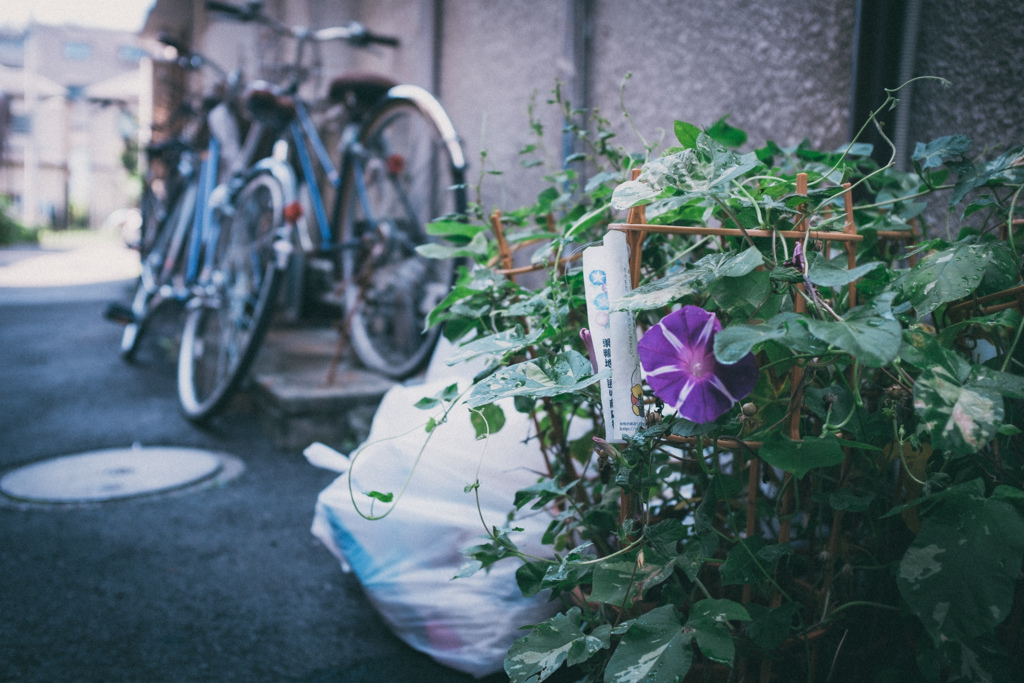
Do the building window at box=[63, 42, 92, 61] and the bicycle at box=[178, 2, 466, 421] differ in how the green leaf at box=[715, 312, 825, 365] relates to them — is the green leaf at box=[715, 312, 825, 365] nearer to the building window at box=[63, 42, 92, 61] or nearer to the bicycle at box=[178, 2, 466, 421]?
the bicycle at box=[178, 2, 466, 421]

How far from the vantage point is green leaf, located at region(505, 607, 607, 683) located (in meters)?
0.70

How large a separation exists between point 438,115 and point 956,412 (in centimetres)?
203

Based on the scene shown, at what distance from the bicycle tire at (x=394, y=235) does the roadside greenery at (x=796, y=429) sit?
154 centimetres

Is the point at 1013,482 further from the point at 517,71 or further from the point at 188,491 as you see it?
the point at 517,71

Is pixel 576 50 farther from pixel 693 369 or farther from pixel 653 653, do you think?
pixel 653 653

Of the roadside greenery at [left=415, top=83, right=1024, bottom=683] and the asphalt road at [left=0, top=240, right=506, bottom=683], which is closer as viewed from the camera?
the roadside greenery at [left=415, top=83, right=1024, bottom=683]

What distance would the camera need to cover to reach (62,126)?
26.3m

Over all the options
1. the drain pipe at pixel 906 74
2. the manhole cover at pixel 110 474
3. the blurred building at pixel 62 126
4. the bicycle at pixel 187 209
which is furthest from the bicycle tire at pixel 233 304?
the blurred building at pixel 62 126

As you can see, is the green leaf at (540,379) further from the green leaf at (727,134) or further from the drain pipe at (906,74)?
the drain pipe at (906,74)

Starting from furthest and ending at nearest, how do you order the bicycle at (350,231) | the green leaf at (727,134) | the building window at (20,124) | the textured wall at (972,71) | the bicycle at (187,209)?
the building window at (20,124)
the bicycle at (187,209)
the bicycle at (350,231)
the textured wall at (972,71)
the green leaf at (727,134)

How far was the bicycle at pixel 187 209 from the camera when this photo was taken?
321 cm

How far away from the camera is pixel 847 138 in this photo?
136cm

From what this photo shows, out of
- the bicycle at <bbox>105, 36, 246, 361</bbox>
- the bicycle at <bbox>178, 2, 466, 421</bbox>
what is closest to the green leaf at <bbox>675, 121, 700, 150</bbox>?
the bicycle at <bbox>178, 2, 466, 421</bbox>

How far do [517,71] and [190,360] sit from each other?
1755 mm
